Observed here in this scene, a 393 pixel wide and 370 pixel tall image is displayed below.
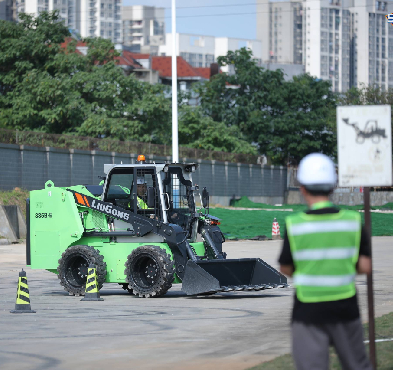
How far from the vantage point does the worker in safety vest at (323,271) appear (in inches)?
193

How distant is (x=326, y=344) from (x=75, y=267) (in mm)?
10909

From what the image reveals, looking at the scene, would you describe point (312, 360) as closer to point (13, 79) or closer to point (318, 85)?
point (13, 79)

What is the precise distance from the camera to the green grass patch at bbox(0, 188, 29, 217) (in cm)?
3255

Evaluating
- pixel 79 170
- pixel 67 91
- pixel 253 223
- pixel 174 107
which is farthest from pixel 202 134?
pixel 174 107

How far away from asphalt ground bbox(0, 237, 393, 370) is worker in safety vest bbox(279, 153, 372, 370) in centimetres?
311

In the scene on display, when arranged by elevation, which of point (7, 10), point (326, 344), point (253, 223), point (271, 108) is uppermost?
point (7, 10)

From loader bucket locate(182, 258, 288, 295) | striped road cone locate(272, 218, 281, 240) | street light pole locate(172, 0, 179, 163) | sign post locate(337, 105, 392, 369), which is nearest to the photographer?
sign post locate(337, 105, 392, 369)

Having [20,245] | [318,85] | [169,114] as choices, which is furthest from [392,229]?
[318,85]

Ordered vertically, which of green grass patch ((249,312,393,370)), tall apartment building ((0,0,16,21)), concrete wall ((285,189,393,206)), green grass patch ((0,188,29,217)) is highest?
tall apartment building ((0,0,16,21))

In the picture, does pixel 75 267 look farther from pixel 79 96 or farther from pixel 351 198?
pixel 351 198

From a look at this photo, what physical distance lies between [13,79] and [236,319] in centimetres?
4438

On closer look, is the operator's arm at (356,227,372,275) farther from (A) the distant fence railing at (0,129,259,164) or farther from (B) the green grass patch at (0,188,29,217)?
(A) the distant fence railing at (0,129,259,164)

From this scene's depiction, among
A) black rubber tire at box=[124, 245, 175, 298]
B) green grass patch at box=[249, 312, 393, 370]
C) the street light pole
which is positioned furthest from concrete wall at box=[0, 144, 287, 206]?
green grass patch at box=[249, 312, 393, 370]

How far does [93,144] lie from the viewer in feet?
147
